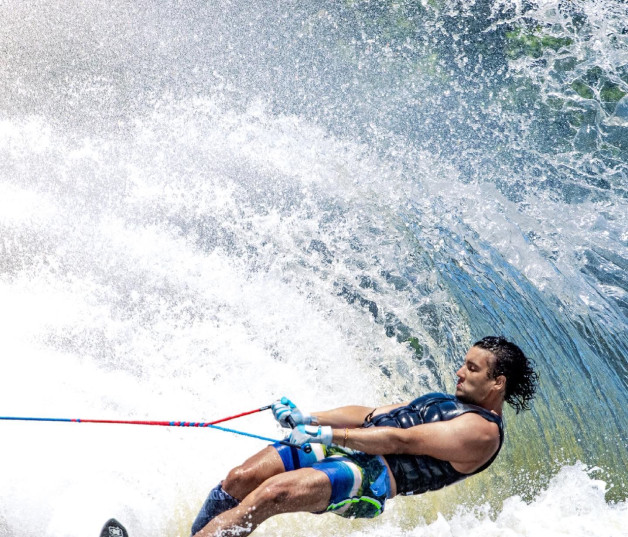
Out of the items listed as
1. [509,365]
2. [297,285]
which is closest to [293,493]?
[509,365]

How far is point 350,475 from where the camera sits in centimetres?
320

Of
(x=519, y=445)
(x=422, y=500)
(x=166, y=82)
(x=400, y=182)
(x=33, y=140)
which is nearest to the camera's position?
(x=422, y=500)

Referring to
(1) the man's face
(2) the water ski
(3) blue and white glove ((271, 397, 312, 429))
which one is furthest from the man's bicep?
(2) the water ski

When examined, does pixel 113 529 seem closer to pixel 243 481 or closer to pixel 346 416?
pixel 243 481

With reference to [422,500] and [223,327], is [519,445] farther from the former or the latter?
[223,327]

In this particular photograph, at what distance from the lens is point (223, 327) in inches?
207

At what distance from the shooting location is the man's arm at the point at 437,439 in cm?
308

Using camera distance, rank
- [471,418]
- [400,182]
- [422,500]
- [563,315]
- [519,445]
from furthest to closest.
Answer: [400,182] → [563,315] → [519,445] → [422,500] → [471,418]

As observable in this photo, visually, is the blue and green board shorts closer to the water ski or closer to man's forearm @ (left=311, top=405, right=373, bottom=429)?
man's forearm @ (left=311, top=405, right=373, bottom=429)

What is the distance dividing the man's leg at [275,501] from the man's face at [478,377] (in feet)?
2.62

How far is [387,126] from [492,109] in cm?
147

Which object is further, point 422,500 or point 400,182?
point 400,182

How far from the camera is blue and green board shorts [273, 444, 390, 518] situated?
10.4 feet

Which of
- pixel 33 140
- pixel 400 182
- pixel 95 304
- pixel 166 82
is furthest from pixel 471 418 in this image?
pixel 166 82
